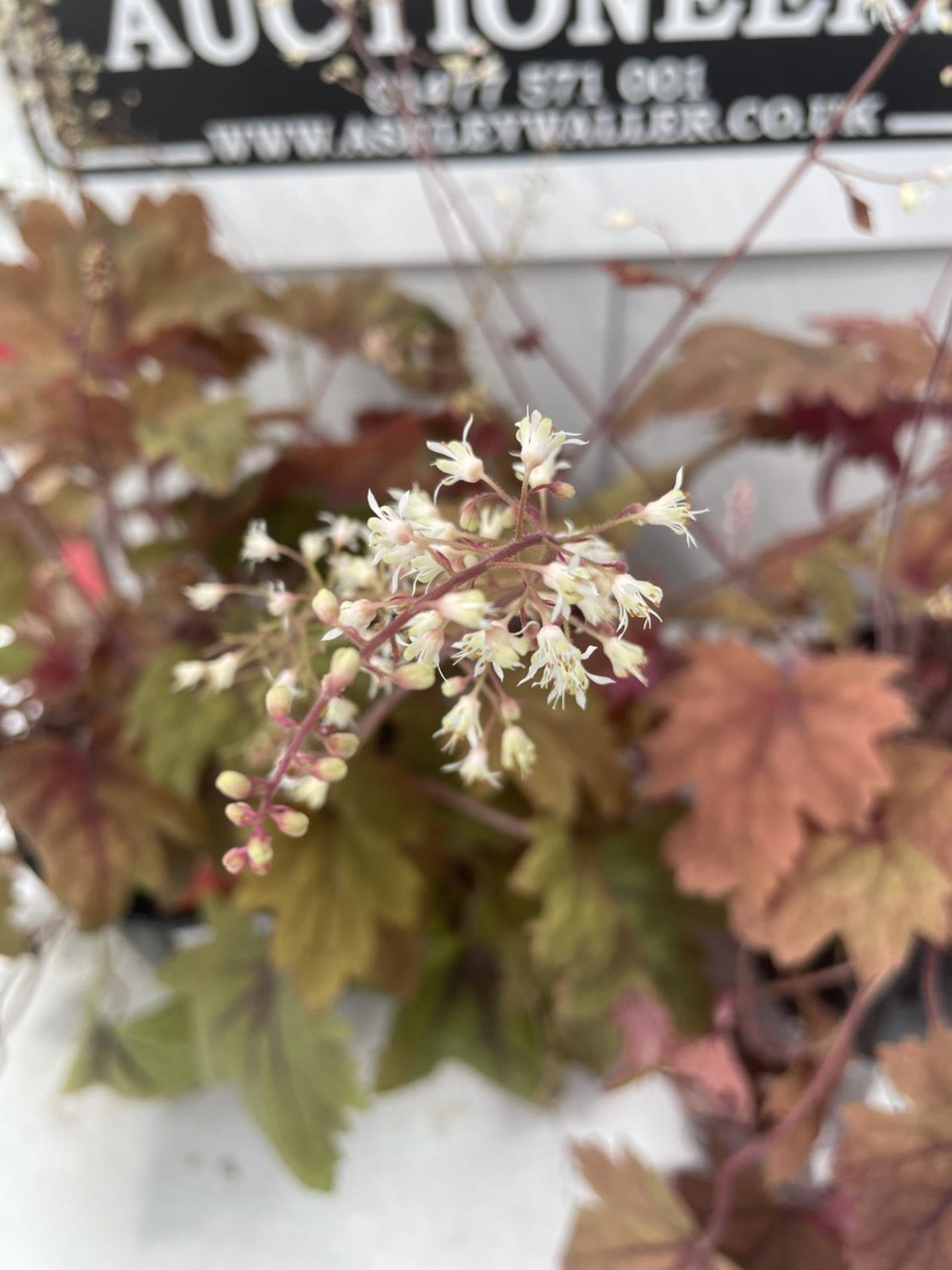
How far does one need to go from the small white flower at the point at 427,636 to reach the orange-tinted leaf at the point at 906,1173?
29 centimetres

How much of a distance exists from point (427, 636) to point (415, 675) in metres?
0.02

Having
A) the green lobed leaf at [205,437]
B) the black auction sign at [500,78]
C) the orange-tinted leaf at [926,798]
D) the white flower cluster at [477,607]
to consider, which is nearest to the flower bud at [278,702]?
the white flower cluster at [477,607]

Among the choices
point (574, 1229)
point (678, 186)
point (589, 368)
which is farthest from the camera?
point (589, 368)

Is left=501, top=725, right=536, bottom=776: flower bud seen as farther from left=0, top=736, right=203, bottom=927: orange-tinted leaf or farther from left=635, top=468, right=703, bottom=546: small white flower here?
left=0, top=736, right=203, bottom=927: orange-tinted leaf

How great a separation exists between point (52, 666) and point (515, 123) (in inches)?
18.4

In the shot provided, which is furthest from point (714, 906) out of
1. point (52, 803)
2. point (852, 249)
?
point (852, 249)

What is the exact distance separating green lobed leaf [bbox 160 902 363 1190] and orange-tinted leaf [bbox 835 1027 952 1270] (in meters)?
0.23

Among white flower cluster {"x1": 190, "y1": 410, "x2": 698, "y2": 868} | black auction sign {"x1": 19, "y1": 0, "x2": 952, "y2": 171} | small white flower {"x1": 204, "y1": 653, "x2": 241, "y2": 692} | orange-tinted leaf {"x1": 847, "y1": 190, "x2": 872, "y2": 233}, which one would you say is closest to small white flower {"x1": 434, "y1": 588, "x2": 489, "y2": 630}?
white flower cluster {"x1": 190, "y1": 410, "x2": 698, "y2": 868}

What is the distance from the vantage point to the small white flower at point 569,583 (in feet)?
0.60

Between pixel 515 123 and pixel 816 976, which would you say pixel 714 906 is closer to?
pixel 816 976

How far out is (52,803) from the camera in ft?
1.52

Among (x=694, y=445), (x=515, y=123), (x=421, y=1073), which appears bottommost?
(x=421, y=1073)

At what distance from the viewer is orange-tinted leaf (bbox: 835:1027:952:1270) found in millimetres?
357

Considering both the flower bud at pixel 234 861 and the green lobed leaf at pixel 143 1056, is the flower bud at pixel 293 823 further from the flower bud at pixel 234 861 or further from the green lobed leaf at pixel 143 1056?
the green lobed leaf at pixel 143 1056
